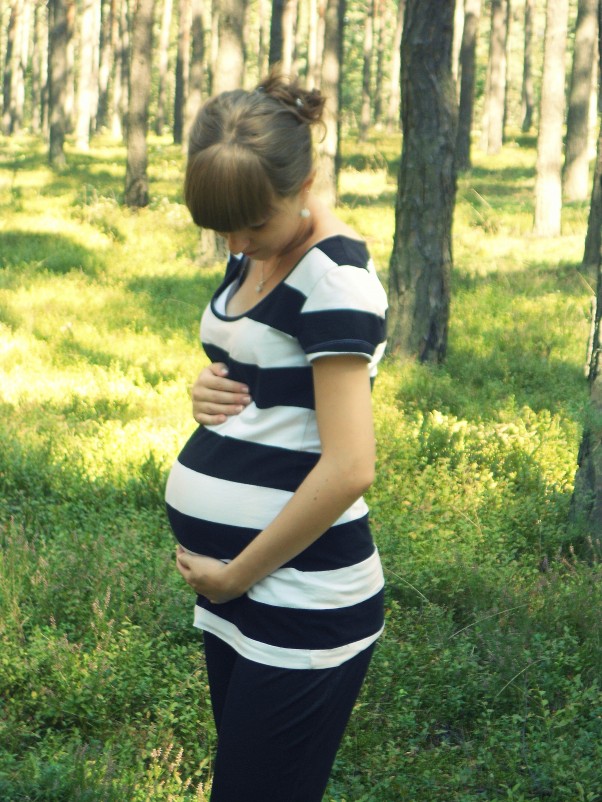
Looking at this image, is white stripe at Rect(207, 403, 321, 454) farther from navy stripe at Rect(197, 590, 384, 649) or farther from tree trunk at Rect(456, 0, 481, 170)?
tree trunk at Rect(456, 0, 481, 170)

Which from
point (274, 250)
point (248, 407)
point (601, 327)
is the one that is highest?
point (274, 250)

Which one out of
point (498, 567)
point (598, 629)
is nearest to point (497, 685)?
point (598, 629)

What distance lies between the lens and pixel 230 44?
42.7 feet

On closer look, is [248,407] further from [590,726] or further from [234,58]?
[234,58]

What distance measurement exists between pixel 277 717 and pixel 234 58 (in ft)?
40.7

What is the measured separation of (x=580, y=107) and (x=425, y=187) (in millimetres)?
14954

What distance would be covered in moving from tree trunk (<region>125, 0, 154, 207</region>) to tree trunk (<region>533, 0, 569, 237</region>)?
7388mm

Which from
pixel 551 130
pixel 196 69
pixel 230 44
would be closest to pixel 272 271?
pixel 230 44

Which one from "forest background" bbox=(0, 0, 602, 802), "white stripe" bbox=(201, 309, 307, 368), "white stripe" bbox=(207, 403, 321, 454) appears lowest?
"forest background" bbox=(0, 0, 602, 802)

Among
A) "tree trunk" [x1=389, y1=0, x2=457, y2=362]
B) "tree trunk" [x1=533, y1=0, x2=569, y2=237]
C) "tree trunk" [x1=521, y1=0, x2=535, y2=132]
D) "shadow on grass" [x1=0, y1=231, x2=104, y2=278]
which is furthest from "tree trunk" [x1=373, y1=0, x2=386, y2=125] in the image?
"tree trunk" [x1=389, y1=0, x2=457, y2=362]

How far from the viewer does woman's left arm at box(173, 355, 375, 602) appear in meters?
1.76

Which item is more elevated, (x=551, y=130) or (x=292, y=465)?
(x=292, y=465)

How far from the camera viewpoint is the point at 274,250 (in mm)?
1884

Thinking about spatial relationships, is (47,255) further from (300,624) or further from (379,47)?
(379,47)
